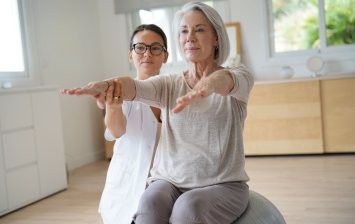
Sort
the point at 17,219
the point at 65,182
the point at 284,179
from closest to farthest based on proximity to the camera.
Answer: the point at 17,219 → the point at 284,179 → the point at 65,182

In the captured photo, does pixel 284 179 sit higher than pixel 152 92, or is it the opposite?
pixel 152 92

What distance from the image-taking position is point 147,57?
182 centimetres

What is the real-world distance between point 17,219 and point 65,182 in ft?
2.57

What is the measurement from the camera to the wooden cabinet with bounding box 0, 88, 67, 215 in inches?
123

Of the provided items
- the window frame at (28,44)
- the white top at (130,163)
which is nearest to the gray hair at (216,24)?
the white top at (130,163)

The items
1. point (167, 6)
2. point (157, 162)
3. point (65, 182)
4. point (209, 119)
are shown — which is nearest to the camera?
point (209, 119)

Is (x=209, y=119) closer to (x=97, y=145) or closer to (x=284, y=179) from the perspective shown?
(x=284, y=179)

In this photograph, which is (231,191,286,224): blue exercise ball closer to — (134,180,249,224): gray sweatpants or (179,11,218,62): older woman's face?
(134,180,249,224): gray sweatpants

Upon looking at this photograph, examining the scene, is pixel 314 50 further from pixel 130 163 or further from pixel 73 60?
pixel 130 163

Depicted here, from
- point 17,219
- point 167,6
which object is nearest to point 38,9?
point 167,6

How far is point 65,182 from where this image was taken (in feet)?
12.3

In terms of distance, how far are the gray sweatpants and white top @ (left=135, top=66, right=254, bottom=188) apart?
0.05 metres

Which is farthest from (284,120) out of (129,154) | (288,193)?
(129,154)

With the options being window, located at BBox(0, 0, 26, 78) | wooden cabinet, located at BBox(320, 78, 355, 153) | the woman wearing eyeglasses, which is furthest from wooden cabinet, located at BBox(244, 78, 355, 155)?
the woman wearing eyeglasses
